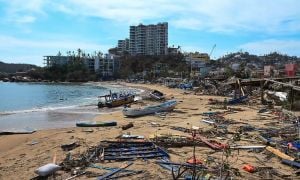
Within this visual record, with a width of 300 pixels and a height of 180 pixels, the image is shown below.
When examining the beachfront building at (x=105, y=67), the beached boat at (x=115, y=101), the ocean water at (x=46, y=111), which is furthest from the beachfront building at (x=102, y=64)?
the beached boat at (x=115, y=101)

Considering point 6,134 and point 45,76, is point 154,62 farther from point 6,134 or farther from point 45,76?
point 6,134

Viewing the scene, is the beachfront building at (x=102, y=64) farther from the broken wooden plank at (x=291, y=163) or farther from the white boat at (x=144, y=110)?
the broken wooden plank at (x=291, y=163)

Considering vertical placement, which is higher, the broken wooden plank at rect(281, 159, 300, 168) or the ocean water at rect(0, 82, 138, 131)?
the broken wooden plank at rect(281, 159, 300, 168)

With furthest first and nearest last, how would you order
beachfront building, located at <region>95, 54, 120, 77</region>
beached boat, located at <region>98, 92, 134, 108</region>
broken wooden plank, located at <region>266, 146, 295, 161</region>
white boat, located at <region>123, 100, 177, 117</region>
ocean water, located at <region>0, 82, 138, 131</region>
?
1. beachfront building, located at <region>95, 54, 120, 77</region>
2. beached boat, located at <region>98, 92, 134, 108</region>
3. ocean water, located at <region>0, 82, 138, 131</region>
4. white boat, located at <region>123, 100, 177, 117</region>
5. broken wooden plank, located at <region>266, 146, 295, 161</region>

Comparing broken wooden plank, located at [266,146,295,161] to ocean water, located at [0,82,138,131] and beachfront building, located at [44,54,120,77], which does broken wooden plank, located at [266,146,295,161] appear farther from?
beachfront building, located at [44,54,120,77]

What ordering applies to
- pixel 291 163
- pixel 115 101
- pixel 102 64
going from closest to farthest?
pixel 291 163 → pixel 115 101 → pixel 102 64

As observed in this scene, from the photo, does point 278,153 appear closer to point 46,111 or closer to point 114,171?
point 114,171

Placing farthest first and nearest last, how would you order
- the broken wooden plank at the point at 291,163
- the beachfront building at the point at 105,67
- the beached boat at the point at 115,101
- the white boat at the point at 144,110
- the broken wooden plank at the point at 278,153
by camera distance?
the beachfront building at the point at 105,67 < the beached boat at the point at 115,101 < the white boat at the point at 144,110 < the broken wooden plank at the point at 278,153 < the broken wooden plank at the point at 291,163

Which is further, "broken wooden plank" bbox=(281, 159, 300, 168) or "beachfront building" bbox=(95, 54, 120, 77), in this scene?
"beachfront building" bbox=(95, 54, 120, 77)

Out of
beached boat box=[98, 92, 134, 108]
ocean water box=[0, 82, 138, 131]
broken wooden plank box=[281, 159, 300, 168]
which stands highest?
broken wooden plank box=[281, 159, 300, 168]

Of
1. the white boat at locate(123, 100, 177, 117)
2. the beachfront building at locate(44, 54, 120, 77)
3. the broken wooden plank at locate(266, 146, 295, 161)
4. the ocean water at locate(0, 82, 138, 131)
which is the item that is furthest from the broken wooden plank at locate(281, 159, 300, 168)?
the beachfront building at locate(44, 54, 120, 77)

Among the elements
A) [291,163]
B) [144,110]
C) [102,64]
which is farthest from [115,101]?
[102,64]

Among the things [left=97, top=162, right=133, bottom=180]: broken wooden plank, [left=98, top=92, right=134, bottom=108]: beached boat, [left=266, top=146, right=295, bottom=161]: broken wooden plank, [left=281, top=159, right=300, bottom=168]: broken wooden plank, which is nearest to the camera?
[left=97, top=162, right=133, bottom=180]: broken wooden plank

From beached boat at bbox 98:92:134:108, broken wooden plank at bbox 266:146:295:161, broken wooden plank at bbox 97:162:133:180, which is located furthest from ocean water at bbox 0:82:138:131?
broken wooden plank at bbox 266:146:295:161
